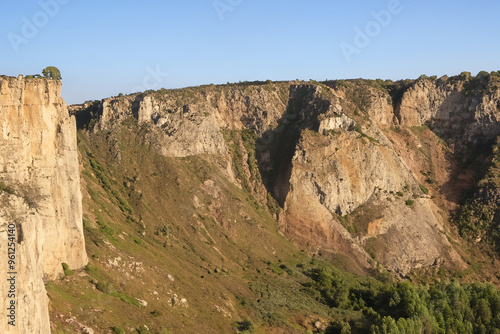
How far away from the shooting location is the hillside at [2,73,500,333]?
164 ft

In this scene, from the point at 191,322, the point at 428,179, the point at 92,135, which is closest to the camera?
the point at 191,322

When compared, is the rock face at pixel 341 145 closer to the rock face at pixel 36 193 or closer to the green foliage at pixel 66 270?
the rock face at pixel 36 193

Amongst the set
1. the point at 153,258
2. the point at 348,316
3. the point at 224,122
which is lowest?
the point at 348,316

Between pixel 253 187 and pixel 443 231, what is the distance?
27.9m

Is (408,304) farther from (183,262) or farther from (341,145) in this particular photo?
(341,145)

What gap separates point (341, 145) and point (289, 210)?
12867 millimetres

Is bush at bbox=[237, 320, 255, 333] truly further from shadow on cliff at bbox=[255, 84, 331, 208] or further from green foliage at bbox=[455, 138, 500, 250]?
green foliage at bbox=[455, 138, 500, 250]

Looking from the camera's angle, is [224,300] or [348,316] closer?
[224,300]

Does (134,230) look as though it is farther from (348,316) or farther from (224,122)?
(224,122)

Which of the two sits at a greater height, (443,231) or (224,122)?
(224,122)

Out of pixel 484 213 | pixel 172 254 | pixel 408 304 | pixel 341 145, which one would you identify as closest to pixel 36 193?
pixel 172 254

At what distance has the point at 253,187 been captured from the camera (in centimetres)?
8075

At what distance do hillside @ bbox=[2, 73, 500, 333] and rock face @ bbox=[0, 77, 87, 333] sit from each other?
2.71m

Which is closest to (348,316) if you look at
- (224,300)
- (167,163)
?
(224,300)
